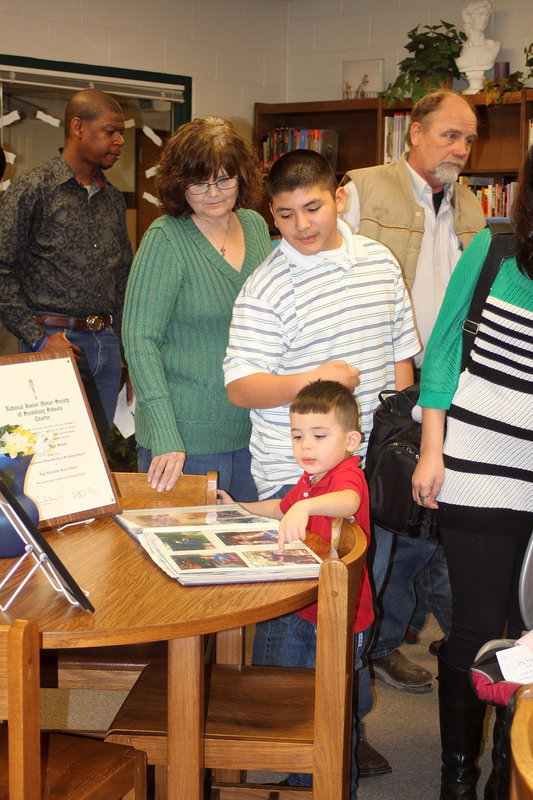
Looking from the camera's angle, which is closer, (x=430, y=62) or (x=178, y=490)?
(x=178, y=490)

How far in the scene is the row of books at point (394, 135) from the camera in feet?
17.6

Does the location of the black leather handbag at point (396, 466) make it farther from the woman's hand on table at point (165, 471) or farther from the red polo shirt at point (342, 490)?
the woman's hand on table at point (165, 471)

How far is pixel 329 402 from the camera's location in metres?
1.88

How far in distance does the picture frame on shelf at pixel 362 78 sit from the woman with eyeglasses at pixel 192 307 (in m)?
3.65

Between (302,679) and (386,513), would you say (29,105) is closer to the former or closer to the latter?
(386,513)

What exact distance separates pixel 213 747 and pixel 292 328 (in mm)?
892

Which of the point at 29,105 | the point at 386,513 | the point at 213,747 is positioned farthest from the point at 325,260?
the point at 29,105

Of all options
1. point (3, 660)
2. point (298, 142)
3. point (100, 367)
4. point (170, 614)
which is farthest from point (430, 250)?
point (298, 142)

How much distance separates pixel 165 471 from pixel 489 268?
83 centimetres

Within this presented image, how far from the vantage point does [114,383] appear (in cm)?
366

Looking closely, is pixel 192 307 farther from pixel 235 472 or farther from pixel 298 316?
pixel 235 472

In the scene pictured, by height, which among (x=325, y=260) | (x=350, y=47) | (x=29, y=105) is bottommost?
(x=325, y=260)

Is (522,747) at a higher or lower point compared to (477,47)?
lower

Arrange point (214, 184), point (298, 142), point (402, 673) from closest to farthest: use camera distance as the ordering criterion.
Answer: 1. point (214, 184)
2. point (402, 673)
3. point (298, 142)
